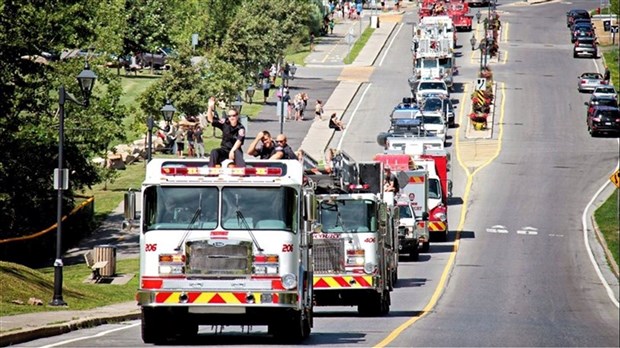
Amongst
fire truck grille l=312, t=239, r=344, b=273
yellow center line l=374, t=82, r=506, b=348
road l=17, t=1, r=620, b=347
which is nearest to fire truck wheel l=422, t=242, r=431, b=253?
road l=17, t=1, r=620, b=347

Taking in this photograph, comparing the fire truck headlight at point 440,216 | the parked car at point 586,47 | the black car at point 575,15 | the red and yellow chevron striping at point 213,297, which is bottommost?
the fire truck headlight at point 440,216

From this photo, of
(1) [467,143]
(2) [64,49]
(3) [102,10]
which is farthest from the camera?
(1) [467,143]

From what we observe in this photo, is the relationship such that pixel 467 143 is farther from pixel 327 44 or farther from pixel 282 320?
pixel 282 320

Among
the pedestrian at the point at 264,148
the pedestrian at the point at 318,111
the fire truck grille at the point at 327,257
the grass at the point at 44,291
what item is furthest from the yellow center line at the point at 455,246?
the pedestrian at the point at 318,111

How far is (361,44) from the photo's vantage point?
409 ft

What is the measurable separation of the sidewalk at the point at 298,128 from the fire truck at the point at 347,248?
4094 mm

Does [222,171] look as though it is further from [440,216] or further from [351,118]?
[351,118]

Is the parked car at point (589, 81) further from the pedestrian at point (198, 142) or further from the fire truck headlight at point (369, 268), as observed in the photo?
the fire truck headlight at point (369, 268)

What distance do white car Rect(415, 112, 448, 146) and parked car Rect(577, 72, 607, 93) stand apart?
1839 cm

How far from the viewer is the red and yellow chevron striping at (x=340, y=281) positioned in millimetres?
31750

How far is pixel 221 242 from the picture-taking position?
2294 centimetres

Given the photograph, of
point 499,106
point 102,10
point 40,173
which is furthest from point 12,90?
point 499,106

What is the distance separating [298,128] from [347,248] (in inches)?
2213

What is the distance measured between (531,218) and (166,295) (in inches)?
1652
